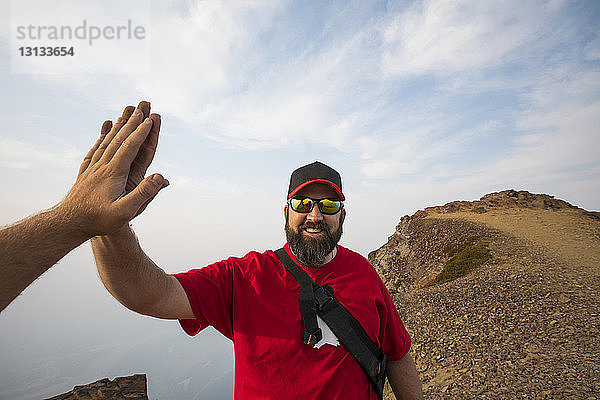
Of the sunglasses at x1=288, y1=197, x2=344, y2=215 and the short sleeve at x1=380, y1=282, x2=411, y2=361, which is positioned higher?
the sunglasses at x1=288, y1=197, x2=344, y2=215

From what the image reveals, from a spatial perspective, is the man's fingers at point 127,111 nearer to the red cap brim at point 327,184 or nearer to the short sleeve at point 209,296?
the short sleeve at point 209,296

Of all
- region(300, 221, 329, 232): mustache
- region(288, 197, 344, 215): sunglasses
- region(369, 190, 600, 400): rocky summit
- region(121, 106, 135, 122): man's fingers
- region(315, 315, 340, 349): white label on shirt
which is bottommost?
region(369, 190, 600, 400): rocky summit

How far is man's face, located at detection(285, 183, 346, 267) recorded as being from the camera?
3.28 metres

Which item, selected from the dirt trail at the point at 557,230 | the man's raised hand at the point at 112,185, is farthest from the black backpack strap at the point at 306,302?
the dirt trail at the point at 557,230

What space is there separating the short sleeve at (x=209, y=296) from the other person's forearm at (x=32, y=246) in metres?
1.39

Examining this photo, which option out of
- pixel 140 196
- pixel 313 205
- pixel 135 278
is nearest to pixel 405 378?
pixel 313 205

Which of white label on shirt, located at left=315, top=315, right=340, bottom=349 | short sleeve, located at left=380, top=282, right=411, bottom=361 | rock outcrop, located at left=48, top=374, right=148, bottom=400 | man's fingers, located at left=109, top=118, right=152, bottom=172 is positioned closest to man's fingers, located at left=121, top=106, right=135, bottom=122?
man's fingers, located at left=109, top=118, right=152, bottom=172

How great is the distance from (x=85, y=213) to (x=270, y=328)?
186 cm

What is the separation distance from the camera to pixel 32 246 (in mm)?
1133

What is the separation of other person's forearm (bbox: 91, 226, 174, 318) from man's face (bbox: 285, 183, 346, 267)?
1.42 meters

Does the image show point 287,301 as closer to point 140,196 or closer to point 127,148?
point 140,196

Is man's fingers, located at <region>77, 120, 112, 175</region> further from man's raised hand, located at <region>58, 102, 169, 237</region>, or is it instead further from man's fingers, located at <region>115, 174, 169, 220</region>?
man's fingers, located at <region>115, 174, 169, 220</region>

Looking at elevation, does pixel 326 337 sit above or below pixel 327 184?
below

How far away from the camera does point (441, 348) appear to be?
12680 mm
